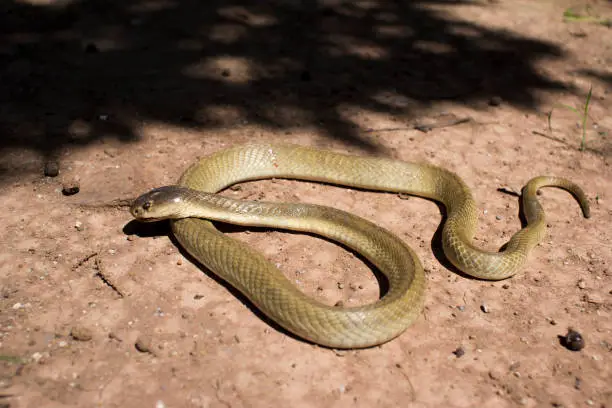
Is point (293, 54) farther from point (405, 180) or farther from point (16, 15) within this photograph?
point (16, 15)

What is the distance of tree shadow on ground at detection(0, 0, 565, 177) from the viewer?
742 centimetres

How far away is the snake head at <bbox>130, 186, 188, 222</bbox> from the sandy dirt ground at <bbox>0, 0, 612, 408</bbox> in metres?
0.31

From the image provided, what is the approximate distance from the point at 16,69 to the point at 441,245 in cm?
612

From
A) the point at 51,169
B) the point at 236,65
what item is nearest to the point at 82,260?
the point at 51,169

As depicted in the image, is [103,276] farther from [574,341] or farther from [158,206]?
[574,341]

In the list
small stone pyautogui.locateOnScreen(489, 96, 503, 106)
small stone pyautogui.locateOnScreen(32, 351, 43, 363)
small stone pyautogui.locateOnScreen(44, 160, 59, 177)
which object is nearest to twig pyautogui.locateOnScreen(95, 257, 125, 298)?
small stone pyautogui.locateOnScreen(32, 351, 43, 363)

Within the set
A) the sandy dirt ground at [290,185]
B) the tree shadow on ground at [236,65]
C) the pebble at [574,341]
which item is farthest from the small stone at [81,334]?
the pebble at [574,341]

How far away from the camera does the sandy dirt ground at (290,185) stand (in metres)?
4.38

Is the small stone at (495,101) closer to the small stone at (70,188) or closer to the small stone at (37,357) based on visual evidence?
the small stone at (70,188)

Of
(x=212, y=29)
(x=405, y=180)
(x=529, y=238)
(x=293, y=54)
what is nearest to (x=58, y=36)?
(x=212, y=29)

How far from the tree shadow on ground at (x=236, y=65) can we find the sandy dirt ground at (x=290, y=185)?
0.12 feet

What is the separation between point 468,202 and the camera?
19.7 ft

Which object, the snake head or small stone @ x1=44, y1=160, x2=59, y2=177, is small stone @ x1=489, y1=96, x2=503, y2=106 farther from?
small stone @ x1=44, y1=160, x2=59, y2=177

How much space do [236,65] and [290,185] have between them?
2785mm
